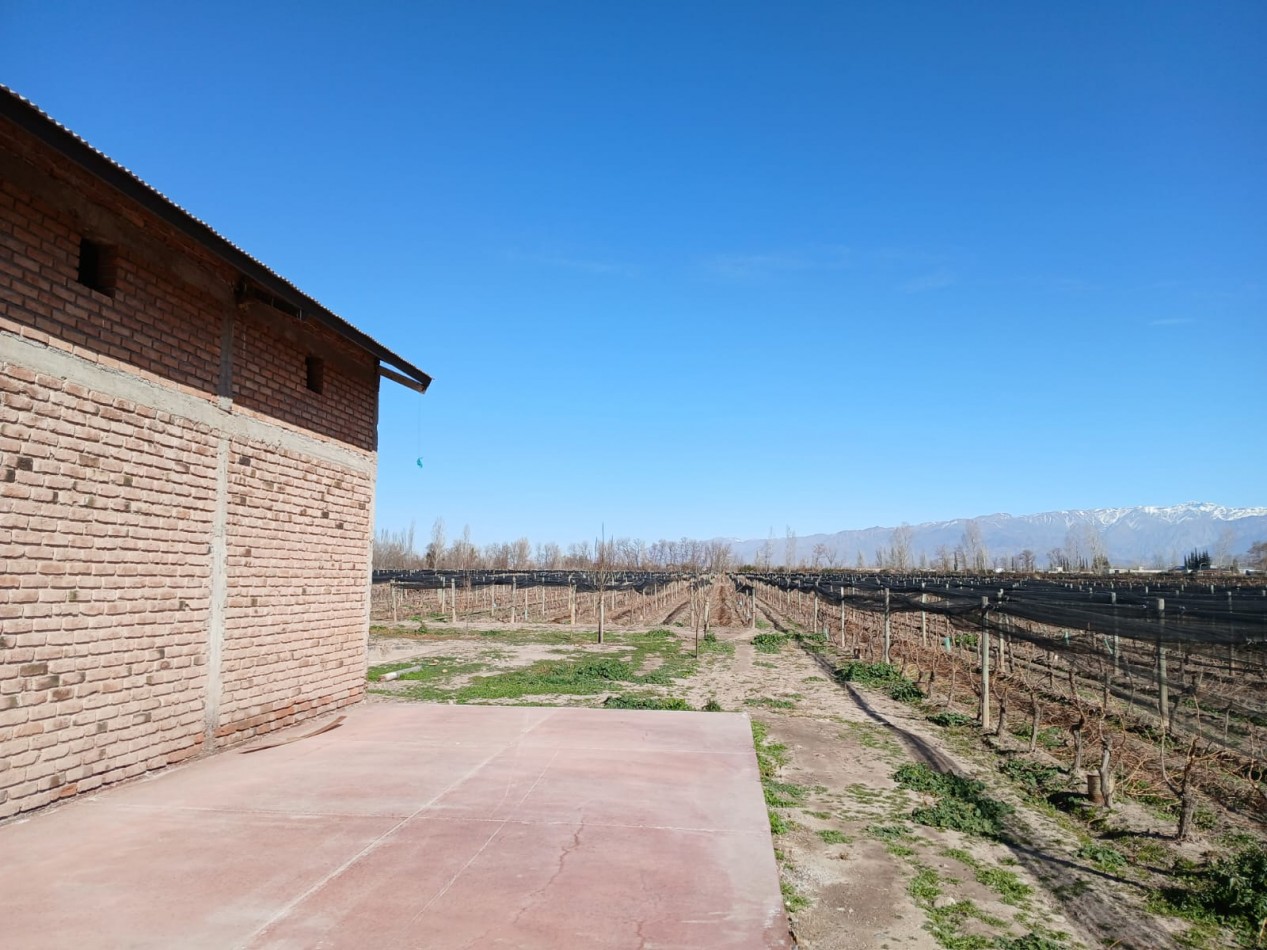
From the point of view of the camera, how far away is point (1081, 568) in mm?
79125

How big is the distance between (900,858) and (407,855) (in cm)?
351

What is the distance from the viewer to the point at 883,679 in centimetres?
1466

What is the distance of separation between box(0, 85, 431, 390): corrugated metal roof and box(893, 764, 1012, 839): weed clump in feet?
22.1

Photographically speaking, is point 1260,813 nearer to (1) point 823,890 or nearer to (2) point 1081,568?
(1) point 823,890

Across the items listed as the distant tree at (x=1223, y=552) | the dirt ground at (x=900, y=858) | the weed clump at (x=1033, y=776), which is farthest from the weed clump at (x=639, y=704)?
the distant tree at (x=1223, y=552)

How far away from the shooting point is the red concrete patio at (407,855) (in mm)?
3385

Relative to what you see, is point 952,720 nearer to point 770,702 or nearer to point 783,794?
point 770,702

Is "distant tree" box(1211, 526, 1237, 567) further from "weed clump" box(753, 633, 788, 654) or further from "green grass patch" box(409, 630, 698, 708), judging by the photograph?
"green grass patch" box(409, 630, 698, 708)

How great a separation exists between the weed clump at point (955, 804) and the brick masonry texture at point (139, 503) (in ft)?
19.2

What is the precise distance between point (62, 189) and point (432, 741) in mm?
4931

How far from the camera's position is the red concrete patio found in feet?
11.1

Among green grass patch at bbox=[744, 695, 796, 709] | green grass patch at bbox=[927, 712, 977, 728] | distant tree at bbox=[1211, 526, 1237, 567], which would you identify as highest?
distant tree at bbox=[1211, 526, 1237, 567]

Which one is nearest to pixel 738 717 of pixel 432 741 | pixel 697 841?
pixel 432 741

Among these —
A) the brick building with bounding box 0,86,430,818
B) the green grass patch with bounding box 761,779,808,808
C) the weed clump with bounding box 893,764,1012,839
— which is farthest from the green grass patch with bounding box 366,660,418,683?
the weed clump with bounding box 893,764,1012,839
